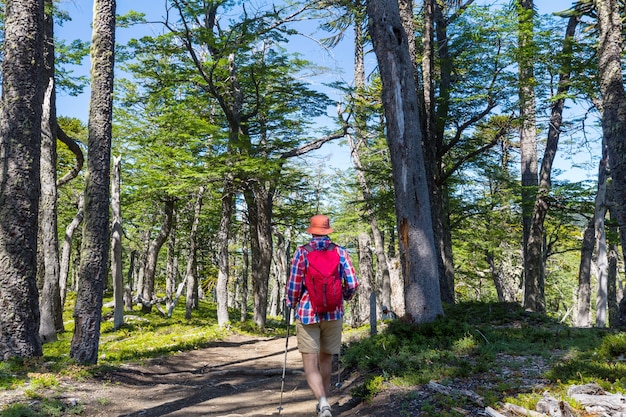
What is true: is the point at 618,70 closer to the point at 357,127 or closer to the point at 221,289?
the point at 357,127

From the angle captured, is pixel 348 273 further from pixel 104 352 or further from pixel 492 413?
pixel 104 352

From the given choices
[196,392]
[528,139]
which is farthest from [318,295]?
[528,139]

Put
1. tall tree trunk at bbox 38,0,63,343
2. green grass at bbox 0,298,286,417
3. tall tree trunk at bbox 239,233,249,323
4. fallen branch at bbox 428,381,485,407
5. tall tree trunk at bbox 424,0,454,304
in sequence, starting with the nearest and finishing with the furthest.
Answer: fallen branch at bbox 428,381,485,407
green grass at bbox 0,298,286,417
tall tree trunk at bbox 424,0,454,304
tall tree trunk at bbox 38,0,63,343
tall tree trunk at bbox 239,233,249,323

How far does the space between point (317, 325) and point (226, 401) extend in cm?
309

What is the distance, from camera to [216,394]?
24.1ft

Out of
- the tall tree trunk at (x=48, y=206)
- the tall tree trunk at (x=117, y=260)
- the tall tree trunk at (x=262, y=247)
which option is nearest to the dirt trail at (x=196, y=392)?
the tall tree trunk at (x=48, y=206)

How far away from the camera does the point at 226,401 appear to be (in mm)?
6836

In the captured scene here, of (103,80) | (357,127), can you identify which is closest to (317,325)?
(103,80)

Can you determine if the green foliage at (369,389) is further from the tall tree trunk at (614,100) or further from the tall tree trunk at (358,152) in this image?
the tall tree trunk at (358,152)

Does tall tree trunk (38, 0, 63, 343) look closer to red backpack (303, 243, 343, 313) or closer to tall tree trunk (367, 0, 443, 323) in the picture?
tall tree trunk (367, 0, 443, 323)

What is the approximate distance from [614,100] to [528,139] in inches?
325

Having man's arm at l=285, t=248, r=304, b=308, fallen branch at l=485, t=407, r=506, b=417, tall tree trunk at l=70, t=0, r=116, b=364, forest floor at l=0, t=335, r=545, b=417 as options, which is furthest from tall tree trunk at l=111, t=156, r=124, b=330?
fallen branch at l=485, t=407, r=506, b=417

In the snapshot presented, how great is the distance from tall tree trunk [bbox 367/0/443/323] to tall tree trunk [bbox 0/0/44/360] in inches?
249

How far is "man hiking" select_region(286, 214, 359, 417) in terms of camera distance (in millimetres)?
4547
